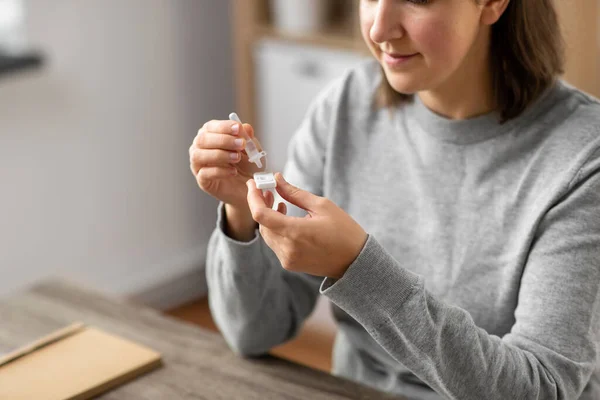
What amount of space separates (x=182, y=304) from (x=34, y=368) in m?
2.06

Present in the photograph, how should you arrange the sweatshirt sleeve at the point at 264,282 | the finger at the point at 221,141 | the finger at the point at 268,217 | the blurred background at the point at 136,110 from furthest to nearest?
the blurred background at the point at 136,110
the sweatshirt sleeve at the point at 264,282
the finger at the point at 221,141
the finger at the point at 268,217

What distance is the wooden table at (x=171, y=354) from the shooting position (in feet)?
3.84

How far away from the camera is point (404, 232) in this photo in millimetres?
1342

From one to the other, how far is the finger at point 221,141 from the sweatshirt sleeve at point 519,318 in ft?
0.77

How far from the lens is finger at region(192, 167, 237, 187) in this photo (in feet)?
3.76

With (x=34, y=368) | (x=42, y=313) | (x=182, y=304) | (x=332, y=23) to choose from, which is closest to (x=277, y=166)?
(x=332, y=23)

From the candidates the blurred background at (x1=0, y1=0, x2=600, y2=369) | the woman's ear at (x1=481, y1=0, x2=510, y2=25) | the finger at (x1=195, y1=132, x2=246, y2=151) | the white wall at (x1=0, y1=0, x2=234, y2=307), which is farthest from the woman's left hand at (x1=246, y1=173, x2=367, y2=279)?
the white wall at (x1=0, y1=0, x2=234, y2=307)

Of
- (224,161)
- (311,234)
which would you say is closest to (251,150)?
(224,161)

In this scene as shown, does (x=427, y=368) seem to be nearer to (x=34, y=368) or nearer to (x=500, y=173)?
(x=500, y=173)

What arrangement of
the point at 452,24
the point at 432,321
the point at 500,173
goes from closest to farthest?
the point at 432,321, the point at 452,24, the point at 500,173

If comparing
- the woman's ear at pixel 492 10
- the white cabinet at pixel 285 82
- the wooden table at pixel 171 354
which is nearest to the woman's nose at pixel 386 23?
the woman's ear at pixel 492 10

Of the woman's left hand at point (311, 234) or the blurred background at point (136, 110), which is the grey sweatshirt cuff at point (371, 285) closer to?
the woman's left hand at point (311, 234)

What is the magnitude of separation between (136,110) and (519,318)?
2032mm

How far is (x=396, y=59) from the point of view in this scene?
1.17 metres
